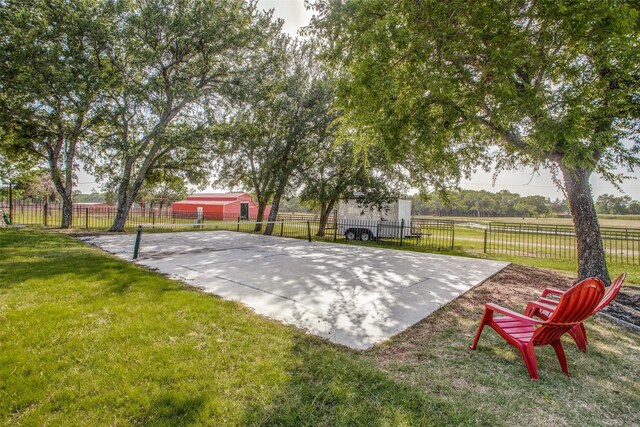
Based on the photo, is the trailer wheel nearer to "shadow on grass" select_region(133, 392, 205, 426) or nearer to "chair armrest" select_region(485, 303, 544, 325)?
"chair armrest" select_region(485, 303, 544, 325)

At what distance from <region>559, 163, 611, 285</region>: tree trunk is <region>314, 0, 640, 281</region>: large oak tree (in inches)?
0.7

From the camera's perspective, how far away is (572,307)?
8.34 ft

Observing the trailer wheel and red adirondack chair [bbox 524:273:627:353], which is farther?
the trailer wheel

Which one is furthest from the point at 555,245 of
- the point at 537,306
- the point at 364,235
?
the point at 537,306

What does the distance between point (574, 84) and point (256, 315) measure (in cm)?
559

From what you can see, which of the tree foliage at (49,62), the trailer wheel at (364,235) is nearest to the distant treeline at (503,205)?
the trailer wheel at (364,235)

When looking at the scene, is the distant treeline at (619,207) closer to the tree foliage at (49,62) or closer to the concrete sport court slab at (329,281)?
the concrete sport court slab at (329,281)

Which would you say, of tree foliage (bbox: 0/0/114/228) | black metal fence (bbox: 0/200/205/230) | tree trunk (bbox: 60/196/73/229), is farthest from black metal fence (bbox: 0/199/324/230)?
tree foliage (bbox: 0/0/114/228)

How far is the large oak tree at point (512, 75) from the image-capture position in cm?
399

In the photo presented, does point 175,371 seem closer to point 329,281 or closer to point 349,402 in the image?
point 349,402

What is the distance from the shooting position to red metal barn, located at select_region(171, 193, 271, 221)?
32562 mm

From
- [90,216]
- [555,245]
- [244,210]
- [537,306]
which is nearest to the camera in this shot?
[537,306]

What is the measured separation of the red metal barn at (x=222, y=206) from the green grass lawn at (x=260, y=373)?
2760 cm

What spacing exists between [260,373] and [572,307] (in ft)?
8.91
